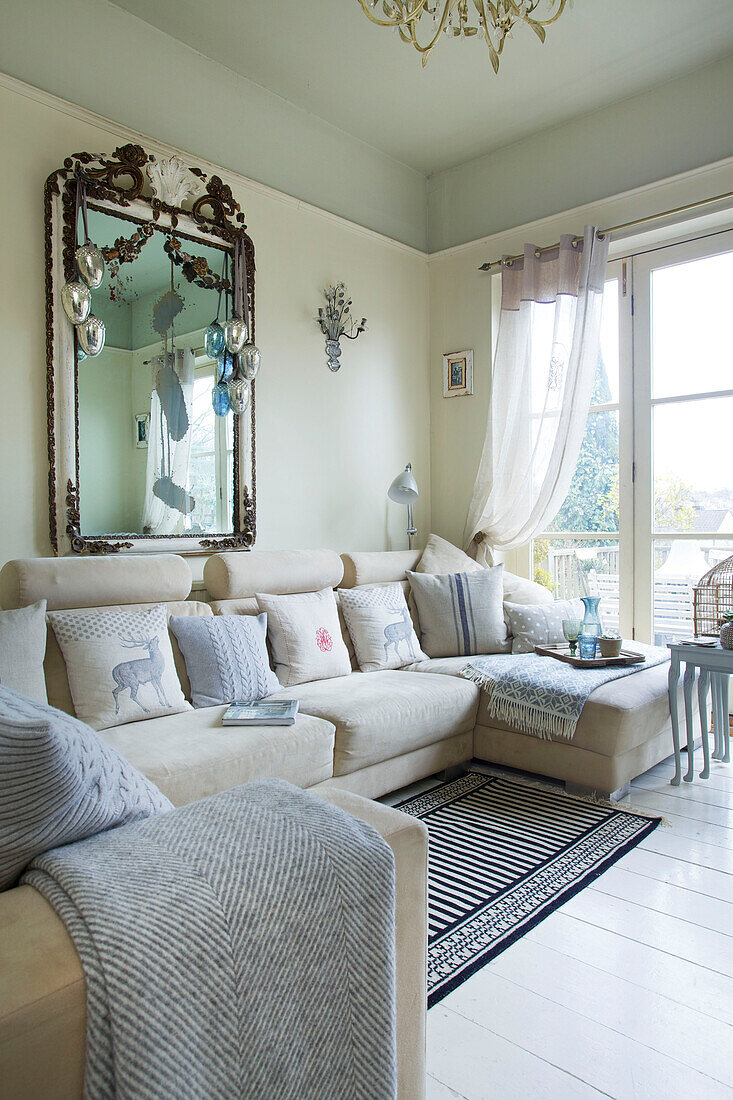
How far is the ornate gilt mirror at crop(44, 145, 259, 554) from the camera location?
272 cm

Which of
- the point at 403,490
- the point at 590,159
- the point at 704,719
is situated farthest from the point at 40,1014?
the point at 590,159

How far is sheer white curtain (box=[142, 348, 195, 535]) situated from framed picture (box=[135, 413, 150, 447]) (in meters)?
0.02

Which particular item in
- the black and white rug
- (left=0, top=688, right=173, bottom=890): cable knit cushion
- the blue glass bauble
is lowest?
the black and white rug

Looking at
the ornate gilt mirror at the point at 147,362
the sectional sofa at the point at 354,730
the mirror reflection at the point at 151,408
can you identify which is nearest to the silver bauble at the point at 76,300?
the ornate gilt mirror at the point at 147,362

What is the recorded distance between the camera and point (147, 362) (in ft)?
9.84

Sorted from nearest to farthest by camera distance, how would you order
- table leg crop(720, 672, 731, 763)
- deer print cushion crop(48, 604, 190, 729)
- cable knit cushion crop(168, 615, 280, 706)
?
deer print cushion crop(48, 604, 190, 729) → cable knit cushion crop(168, 615, 280, 706) → table leg crop(720, 672, 731, 763)

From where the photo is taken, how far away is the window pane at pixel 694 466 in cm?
345

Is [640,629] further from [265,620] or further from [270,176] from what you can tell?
[270,176]

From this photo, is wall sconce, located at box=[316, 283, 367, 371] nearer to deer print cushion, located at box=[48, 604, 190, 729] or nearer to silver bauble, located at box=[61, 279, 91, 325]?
silver bauble, located at box=[61, 279, 91, 325]

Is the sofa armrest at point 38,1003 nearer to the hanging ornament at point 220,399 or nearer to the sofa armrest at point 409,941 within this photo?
the sofa armrest at point 409,941

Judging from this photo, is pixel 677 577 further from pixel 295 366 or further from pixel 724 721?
pixel 295 366

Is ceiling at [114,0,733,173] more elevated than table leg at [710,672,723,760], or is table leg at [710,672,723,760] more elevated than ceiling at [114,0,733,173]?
ceiling at [114,0,733,173]

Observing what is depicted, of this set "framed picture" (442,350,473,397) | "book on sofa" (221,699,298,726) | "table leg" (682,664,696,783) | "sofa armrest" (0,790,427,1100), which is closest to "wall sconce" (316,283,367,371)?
"framed picture" (442,350,473,397)

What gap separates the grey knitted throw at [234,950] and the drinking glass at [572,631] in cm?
228
